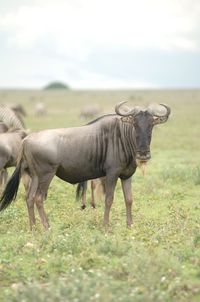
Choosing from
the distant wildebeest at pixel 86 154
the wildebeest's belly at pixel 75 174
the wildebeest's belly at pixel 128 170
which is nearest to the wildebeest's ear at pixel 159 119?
the distant wildebeest at pixel 86 154

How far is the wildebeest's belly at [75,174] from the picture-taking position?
366 inches

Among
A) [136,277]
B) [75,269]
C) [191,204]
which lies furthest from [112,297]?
[191,204]

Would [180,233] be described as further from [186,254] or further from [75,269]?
[75,269]

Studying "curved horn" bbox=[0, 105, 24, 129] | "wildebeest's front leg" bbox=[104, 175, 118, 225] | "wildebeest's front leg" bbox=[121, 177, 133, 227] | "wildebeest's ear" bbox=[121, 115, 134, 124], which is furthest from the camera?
"curved horn" bbox=[0, 105, 24, 129]

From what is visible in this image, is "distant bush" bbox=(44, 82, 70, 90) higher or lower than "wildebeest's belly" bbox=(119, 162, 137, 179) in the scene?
lower

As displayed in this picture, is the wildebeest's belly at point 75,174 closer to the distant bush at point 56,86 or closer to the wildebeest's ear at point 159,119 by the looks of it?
the wildebeest's ear at point 159,119

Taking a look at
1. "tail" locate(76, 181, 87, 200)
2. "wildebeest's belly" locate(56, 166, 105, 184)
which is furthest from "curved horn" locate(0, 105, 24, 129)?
"wildebeest's belly" locate(56, 166, 105, 184)

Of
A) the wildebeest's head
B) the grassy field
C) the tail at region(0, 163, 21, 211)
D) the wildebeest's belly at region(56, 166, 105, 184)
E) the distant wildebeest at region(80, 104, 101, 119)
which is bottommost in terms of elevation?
the distant wildebeest at region(80, 104, 101, 119)

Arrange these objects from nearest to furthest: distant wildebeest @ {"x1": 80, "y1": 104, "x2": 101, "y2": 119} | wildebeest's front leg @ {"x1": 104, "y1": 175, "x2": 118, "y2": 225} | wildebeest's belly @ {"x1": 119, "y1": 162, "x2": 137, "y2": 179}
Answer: wildebeest's front leg @ {"x1": 104, "y1": 175, "x2": 118, "y2": 225}
wildebeest's belly @ {"x1": 119, "y1": 162, "x2": 137, "y2": 179}
distant wildebeest @ {"x1": 80, "y1": 104, "x2": 101, "y2": 119}

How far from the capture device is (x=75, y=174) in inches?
369

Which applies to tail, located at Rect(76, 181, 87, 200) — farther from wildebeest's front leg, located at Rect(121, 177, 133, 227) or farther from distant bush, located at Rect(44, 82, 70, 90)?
distant bush, located at Rect(44, 82, 70, 90)

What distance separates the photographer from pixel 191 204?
11.8m

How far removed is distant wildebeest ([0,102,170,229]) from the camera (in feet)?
29.8

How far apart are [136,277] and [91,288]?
2.77ft
